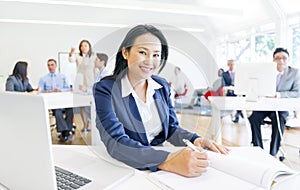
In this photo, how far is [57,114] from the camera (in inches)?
160

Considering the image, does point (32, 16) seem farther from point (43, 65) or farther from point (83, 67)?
point (83, 67)

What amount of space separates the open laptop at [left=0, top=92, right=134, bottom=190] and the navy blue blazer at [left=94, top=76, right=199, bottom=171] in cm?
13

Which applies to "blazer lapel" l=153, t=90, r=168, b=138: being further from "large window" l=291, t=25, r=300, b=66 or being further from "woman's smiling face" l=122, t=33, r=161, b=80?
"large window" l=291, t=25, r=300, b=66

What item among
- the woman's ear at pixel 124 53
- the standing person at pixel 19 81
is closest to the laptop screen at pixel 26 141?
the woman's ear at pixel 124 53

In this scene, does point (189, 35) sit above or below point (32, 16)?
below

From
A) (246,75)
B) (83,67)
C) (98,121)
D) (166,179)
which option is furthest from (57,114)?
(166,179)

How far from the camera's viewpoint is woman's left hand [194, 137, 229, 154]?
0.86 meters

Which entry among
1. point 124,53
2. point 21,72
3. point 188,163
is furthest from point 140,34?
point 21,72

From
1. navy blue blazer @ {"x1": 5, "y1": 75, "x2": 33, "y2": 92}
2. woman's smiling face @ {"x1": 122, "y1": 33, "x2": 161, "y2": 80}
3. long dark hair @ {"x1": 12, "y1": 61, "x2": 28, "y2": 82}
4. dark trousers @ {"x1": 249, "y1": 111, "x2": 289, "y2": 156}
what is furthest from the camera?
long dark hair @ {"x1": 12, "y1": 61, "x2": 28, "y2": 82}

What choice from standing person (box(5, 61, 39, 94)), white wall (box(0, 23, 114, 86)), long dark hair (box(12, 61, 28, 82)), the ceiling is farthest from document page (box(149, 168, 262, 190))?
white wall (box(0, 23, 114, 86))

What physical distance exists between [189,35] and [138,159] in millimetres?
369

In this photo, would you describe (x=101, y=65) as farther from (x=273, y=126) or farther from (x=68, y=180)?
(x=273, y=126)

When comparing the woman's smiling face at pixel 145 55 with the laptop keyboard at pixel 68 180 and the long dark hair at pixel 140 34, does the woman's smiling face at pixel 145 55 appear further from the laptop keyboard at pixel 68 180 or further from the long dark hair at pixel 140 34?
the laptop keyboard at pixel 68 180

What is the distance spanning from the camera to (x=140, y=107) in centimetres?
84
